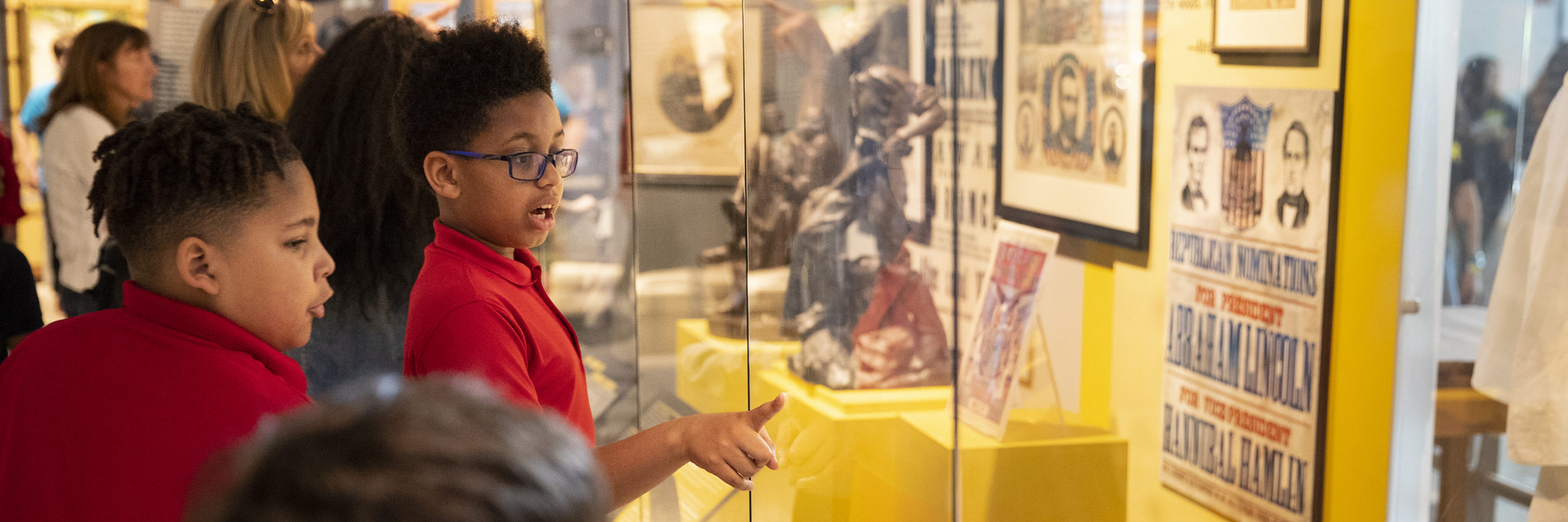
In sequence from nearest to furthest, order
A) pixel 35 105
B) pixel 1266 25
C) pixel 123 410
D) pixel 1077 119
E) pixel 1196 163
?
1. pixel 123 410
2. pixel 1266 25
3. pixel 1196 163
4. pixel 1077 119
5. pixel 35 105

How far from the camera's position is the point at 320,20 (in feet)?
10.3

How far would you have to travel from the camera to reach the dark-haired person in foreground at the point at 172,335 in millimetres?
1000

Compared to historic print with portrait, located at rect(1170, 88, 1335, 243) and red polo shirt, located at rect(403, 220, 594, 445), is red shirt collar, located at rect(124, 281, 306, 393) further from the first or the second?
historic print with portrait, located at rect(1170, 88, 1335, 243)

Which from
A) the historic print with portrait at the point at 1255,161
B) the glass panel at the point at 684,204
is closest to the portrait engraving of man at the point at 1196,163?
the historic print with portrait at the point at 1255,161

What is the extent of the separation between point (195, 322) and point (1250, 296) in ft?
6.46

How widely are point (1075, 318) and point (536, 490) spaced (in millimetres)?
2301

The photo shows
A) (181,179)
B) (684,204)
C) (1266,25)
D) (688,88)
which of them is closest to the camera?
(181,179)

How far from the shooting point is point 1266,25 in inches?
89.7

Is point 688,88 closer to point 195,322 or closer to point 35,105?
point 35,105

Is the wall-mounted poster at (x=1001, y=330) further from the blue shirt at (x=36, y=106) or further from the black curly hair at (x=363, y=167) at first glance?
the blue shirt at (x=36, y=106)

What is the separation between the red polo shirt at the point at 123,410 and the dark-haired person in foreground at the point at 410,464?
64 centimetres

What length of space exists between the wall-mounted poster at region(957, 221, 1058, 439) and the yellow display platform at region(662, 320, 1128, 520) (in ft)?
0.14

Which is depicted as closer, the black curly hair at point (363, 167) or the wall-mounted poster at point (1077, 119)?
the black curly hair at point (363, 167)

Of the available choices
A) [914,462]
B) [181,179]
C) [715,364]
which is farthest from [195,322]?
[715,364]
